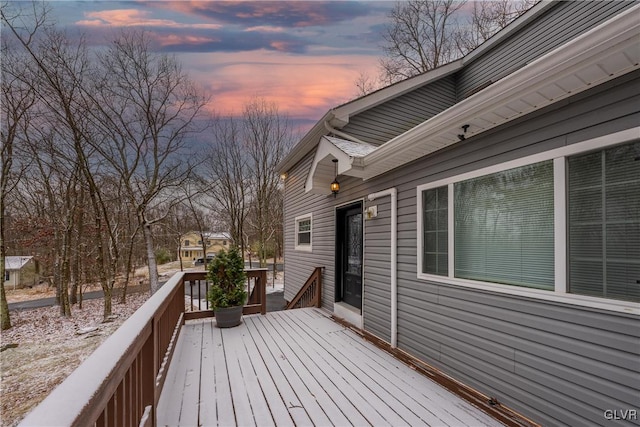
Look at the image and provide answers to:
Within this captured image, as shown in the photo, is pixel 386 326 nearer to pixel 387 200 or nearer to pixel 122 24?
pixel 387 200

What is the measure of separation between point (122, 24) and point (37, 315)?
1114cm

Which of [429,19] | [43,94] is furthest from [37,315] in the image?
[429,19]

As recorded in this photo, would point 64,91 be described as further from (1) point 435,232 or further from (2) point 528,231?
(2) point 528,231

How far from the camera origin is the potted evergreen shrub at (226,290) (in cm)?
459

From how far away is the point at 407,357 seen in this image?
3422 mm

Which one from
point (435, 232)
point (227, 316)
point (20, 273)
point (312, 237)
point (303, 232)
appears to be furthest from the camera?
point (20, 273)

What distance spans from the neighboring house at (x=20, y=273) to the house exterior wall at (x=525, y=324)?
24.9m

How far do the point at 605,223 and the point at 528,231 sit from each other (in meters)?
0.48

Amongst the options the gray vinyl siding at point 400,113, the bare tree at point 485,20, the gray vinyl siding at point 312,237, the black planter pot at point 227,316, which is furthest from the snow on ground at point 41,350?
the bare tree at point 485,20

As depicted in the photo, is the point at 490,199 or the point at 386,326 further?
the point at 386,326

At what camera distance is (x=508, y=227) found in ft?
8.05

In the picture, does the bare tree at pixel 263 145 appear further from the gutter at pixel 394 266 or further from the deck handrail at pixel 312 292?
the gutter at pixel 394 266

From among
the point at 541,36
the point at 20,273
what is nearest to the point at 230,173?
the point at 541,36

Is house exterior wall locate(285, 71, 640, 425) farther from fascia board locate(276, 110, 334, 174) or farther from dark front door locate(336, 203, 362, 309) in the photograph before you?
fascia board locate(276, 110, 334, 174)
